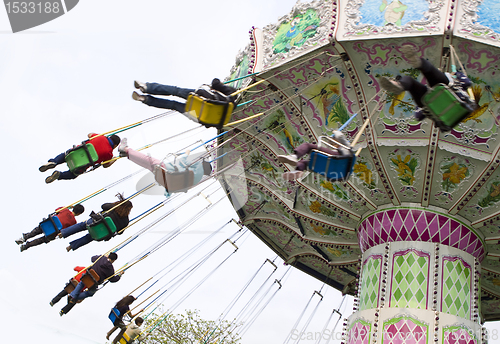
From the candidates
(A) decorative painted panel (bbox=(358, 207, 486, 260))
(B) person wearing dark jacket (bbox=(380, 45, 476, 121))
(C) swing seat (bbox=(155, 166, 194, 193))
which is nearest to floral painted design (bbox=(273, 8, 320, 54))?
(B) person wearing dark jacket (bbox=(380, 45, 476, 121))

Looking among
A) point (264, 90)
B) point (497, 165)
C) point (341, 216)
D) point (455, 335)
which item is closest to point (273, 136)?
point (264, 90)

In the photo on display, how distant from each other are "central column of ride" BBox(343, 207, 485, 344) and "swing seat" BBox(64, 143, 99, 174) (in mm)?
5013

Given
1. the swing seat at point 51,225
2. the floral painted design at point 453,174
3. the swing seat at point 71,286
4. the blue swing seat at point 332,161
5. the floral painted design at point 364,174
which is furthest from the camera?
the floral painted design at point 364,174

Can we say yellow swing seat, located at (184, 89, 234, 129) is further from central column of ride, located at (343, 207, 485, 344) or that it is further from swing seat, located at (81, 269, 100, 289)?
central column of ride, located at (343, 207, 485, 344)

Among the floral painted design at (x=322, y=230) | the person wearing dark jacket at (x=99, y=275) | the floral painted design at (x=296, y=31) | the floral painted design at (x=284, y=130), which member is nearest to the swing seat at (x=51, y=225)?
the person wearing dark jacket at (x=99, y=275)

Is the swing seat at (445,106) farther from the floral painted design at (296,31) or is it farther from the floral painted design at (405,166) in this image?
the floral painted design at (405,166)

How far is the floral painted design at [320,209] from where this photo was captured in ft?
35.1

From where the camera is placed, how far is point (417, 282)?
29.4ft

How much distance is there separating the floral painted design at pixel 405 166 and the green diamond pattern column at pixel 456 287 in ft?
4.74

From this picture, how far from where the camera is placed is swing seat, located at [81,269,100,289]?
9109mm

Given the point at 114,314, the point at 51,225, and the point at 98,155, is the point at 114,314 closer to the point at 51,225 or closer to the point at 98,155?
the point at 51,225

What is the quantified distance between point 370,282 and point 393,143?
242 centimetres

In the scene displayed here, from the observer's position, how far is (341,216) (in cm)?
1077

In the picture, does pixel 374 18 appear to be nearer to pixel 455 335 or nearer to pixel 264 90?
pixel 264 90
